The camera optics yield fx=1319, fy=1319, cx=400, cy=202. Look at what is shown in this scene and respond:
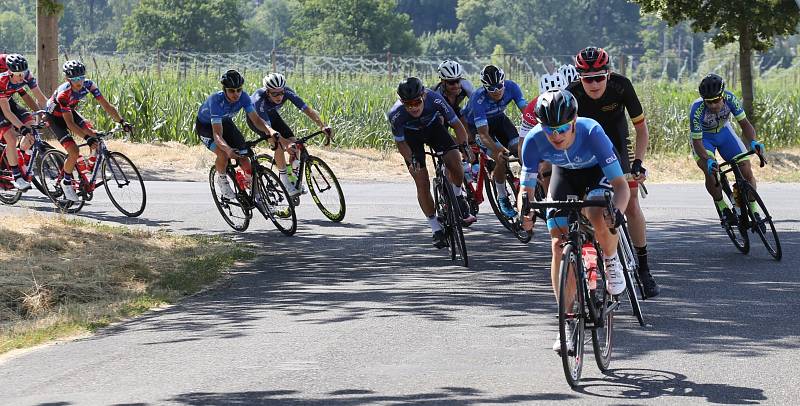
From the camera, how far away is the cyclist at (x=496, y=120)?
43.9ft

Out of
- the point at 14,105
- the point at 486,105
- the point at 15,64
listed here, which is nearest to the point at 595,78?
the point at 486,105

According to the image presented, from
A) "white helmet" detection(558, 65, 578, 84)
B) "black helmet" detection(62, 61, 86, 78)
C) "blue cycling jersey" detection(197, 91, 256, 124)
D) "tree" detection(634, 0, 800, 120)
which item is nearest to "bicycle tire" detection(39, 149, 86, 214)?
"black helmet" detection(62, 61, 86, 78)

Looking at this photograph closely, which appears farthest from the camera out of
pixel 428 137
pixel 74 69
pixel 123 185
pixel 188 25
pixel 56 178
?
pixel 188 25

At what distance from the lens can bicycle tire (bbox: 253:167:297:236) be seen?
14.7 metres

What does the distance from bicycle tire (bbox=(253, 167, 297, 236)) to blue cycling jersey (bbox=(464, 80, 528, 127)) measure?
Result: 7.43 ft

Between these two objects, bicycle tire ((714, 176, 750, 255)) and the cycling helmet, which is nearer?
bicycle tire ((714, 176, 750, 255))

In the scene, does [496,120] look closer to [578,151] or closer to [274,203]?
[274,203]

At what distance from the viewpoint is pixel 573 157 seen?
7.95 m

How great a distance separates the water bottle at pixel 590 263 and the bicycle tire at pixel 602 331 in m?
0.11

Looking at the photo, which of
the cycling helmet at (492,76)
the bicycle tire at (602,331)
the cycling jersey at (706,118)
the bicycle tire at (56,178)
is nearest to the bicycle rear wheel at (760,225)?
the cycling jersey at (706,118)

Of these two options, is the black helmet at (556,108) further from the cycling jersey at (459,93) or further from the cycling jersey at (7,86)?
the cycling jersey at (7,86)

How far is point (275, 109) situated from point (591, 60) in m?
7.07

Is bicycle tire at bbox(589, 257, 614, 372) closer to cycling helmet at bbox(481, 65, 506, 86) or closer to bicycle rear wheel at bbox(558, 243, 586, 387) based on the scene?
bicycle rear wheel at bbox(558, 243, 586, 387)

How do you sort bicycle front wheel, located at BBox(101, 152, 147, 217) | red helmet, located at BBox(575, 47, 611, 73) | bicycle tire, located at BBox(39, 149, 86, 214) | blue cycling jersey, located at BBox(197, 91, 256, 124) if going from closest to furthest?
red helmet, located at BBox(575, 47, 611, 73)
blue cycling jersey, located at BBox(197, 91, 256, 124)
bicycle front wheel, located at BBox(101, 152, 147, 217)
bicycle tire, located at BBox(39, 149, 86, 214)
